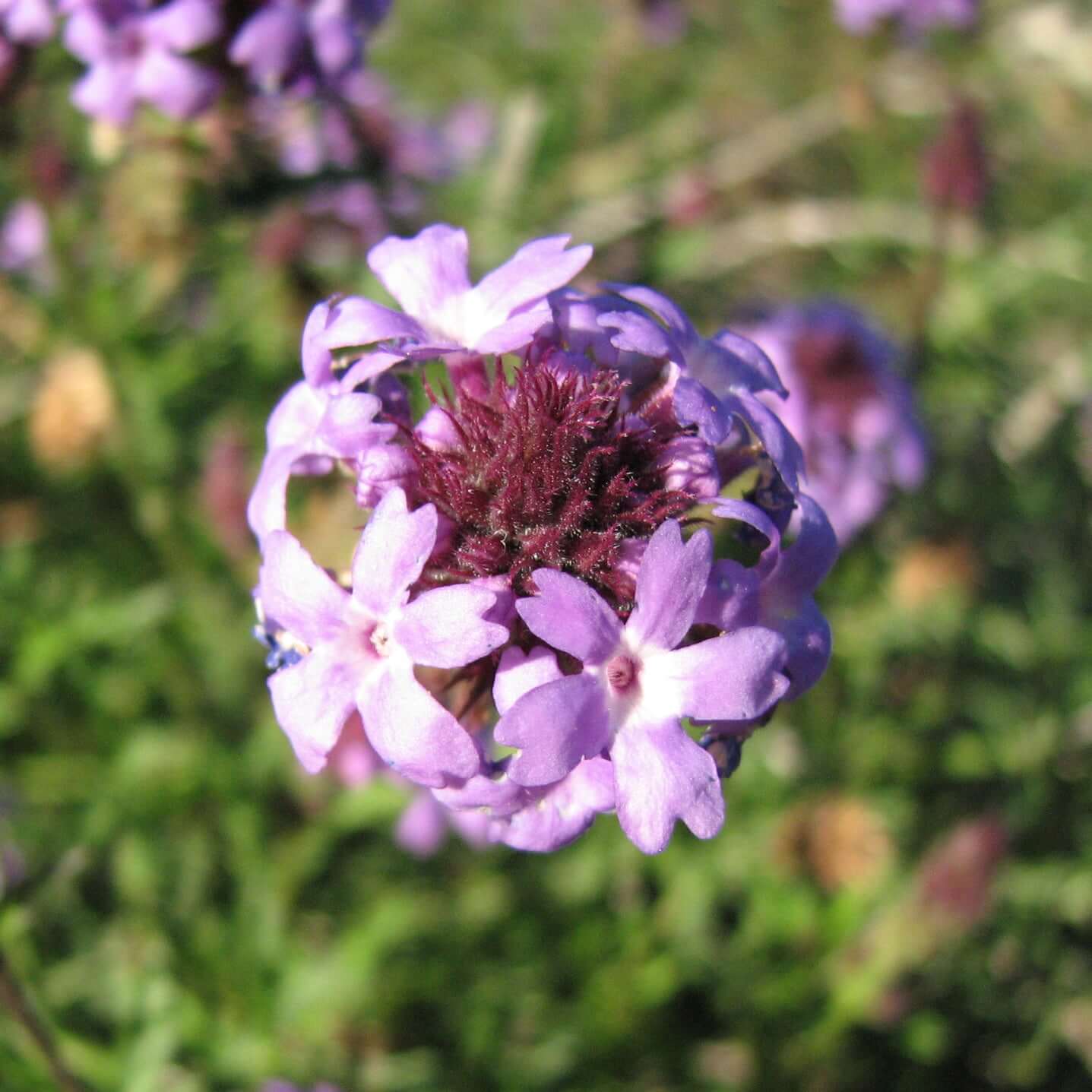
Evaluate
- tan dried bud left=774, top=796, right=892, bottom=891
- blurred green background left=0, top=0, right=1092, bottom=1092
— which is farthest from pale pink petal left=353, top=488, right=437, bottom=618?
tan dried bud left=774, top=796, right=892, bottom=891

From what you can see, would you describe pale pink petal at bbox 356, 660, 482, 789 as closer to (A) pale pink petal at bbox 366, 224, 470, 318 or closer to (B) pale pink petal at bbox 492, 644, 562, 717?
(B) pale pink petal at bbox 492, 644, 562, 717

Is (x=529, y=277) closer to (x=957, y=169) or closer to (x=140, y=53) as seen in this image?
(x=140, y=53)

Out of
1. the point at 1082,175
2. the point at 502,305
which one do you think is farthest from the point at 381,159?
the point at 1082,175

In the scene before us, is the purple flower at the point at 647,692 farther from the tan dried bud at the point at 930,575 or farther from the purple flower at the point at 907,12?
the purple flower at the point at 907,12

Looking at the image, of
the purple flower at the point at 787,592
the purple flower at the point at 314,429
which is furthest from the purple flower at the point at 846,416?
the purple flower at the point at 314,429

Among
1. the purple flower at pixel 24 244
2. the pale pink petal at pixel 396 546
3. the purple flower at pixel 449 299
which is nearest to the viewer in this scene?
the pale pink petal at pixel 396 546

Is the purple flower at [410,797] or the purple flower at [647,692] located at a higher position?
the purple flower at [647,692]

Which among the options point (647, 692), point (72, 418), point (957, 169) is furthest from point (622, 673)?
point (72, 418)
